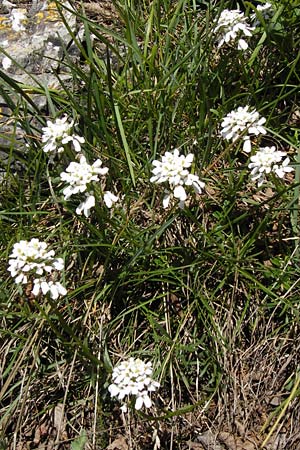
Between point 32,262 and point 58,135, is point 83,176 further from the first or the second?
point 32,262

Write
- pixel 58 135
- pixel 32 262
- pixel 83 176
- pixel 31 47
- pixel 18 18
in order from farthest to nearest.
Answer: pixel 18 18 < pixel 31 47 < pixel 58 135 < pixel 83 176 < pixel 32 262

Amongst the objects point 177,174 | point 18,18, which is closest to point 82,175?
point 177,174

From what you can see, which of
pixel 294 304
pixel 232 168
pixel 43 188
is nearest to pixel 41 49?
pixel 43 188

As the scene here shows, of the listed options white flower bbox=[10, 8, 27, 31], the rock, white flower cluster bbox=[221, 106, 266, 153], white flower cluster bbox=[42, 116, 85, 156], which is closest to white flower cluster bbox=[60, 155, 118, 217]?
white flower cluster bbox=[42, 116, 85, 156]

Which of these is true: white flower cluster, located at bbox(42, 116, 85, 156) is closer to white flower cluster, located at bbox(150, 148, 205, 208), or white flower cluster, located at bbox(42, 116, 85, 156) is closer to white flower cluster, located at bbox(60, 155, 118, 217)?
white flower cluster, located at bbox(60, 155, 118, 217)

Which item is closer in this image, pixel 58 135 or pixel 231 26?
pixel 58 135

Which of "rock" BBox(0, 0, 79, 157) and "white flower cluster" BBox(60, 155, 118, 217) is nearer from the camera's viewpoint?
"white flower cluster" BBox(60, 155, 118, 217)
